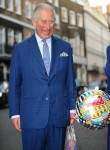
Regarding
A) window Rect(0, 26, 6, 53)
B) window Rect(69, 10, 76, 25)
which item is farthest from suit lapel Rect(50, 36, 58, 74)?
window Rect(69, 10, 76, 25)

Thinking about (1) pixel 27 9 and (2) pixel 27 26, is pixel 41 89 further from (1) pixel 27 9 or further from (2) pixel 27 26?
(1) pixel 27 9

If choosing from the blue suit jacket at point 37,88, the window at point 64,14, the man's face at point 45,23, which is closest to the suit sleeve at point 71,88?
the blue suit jacket at point 37,88

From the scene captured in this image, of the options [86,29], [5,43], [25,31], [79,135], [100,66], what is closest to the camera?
[79,135]

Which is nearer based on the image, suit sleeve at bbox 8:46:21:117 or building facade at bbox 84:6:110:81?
suit sleeve at bbox 8:46:21:117

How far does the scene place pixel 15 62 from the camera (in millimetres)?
3543

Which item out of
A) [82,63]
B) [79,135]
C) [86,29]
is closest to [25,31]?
[82,63]

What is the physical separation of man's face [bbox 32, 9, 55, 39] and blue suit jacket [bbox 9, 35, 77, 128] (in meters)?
0.13

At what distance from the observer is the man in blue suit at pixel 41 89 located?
3.42 m

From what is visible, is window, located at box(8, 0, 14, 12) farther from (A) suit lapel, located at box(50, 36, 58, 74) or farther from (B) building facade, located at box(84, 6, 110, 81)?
(A) suit lapel, located at box(50, 36, 58, 74)

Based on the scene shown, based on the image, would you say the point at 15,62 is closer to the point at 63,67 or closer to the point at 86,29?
the point at 63,67

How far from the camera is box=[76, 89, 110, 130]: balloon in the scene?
3.50 meters

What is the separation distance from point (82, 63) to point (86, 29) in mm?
6219

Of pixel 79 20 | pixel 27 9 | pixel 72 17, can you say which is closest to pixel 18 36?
pixel 27 9

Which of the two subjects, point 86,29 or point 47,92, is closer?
point 47,92
